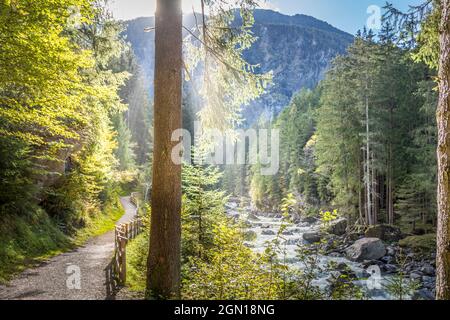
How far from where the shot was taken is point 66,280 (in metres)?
7.78

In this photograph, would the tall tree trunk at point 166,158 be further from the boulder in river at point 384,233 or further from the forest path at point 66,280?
the boulder in river at point 384,233

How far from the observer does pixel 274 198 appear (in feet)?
151

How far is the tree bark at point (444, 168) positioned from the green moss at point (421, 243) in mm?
15266

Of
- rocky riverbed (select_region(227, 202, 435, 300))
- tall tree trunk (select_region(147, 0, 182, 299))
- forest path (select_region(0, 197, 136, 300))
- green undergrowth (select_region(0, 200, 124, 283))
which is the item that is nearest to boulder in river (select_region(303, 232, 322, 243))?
rocky riverbed (select_region(227, 202, 435, 300))

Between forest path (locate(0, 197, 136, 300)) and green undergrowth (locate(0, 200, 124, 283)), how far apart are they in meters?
0.36

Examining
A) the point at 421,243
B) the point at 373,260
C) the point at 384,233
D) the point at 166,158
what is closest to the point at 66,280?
the point at 166,158

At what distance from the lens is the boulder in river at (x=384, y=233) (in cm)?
2041

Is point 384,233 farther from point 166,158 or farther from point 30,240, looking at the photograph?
point 30,240

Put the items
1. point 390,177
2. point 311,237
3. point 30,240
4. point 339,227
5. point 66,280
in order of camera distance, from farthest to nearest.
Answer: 1. point 339,227
2. point 390,177
3. point 311,237
4. point 30,240
5. point 66,280

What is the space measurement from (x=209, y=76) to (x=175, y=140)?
2.21 metres

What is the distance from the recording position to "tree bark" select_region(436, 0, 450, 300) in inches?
170

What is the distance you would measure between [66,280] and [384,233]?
64.5 ft

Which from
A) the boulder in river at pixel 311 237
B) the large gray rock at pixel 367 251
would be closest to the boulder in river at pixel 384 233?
the large gray rock at pixel 367 251
